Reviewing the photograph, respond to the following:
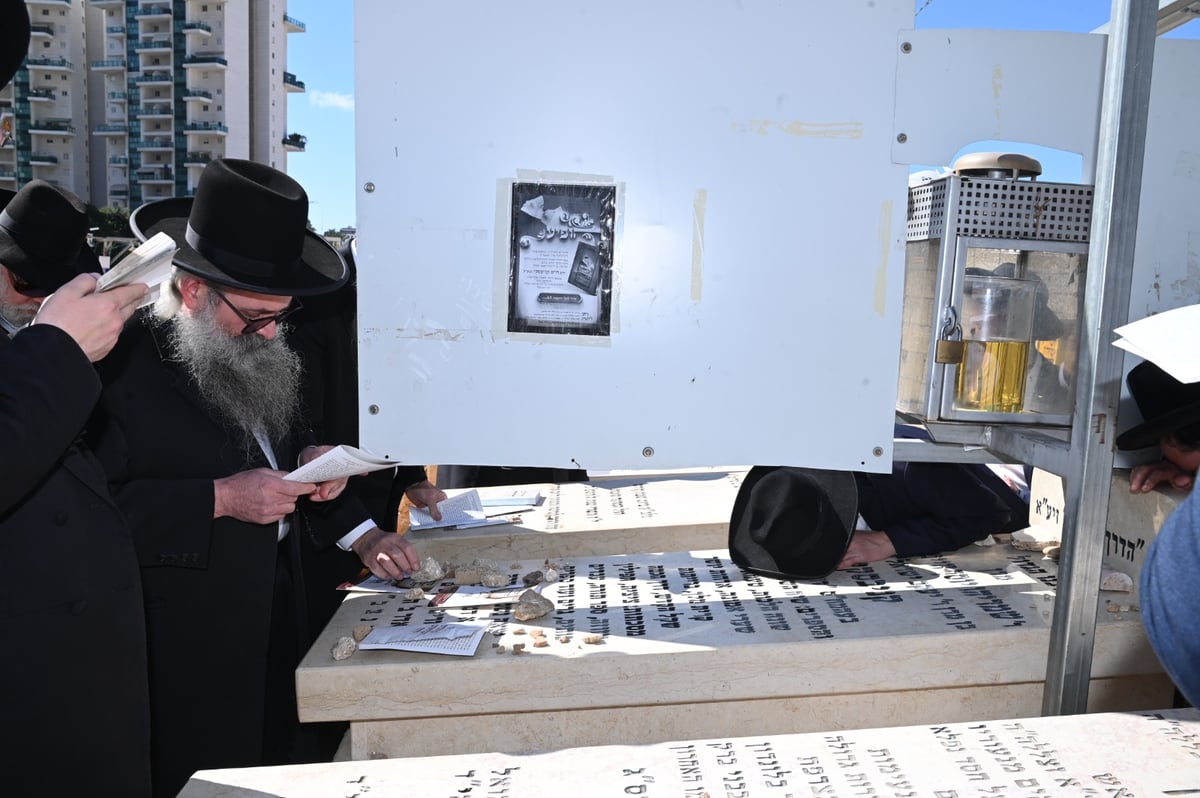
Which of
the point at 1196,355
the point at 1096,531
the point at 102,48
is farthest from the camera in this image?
the point at 102,48

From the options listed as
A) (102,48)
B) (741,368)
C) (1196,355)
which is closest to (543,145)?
(741,368)

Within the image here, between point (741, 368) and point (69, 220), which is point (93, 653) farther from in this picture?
point (69, 220)

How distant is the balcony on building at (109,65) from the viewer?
50438mm

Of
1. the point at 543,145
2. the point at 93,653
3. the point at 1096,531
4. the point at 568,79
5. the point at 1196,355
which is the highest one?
the point at 568,79

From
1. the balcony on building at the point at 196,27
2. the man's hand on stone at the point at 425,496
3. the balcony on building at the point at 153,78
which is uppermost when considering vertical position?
the balcony on building at the point at 196,27

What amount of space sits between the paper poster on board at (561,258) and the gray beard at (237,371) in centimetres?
88

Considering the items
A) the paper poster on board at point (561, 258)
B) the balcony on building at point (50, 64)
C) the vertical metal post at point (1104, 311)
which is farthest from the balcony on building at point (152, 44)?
the vertical metal post at point (1104, 311)

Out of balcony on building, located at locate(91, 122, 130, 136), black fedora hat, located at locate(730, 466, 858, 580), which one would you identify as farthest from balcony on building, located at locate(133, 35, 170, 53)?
black fedora hat, located at locate(730, 466, 858, 580)

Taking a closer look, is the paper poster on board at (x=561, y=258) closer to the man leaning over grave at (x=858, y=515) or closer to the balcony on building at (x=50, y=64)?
the man leaning over grave at (x=858, y=515)

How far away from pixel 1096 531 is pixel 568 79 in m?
1.47

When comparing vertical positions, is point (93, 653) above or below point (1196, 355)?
below

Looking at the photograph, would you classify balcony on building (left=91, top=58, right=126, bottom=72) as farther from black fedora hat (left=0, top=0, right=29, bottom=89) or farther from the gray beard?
black fedora hat (left=0, top=0, right=29, bottom=89)

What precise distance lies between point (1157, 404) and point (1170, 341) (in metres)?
0.63

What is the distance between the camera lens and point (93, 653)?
1837 millimetres
